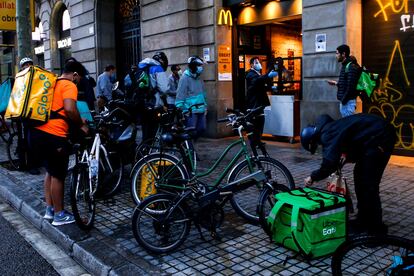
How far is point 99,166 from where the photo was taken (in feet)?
19.3

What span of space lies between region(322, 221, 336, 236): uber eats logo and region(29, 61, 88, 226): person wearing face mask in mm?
2910

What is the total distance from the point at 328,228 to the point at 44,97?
10.7 ft

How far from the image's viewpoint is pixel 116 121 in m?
6.56

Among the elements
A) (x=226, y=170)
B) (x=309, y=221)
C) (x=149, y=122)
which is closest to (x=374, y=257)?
(x=309, y=221)

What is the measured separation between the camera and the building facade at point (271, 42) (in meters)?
8.24

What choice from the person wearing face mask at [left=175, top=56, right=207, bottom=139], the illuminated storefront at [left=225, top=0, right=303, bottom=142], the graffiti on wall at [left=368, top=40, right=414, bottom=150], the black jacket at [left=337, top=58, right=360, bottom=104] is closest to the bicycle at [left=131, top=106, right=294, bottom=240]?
the person wearing face mask at [left=175, top=56, right=207, bottom=139]

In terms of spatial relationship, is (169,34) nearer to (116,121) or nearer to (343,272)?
(116,121)

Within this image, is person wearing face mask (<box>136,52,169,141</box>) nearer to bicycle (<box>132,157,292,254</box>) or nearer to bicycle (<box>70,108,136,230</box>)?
bicycle (<box>70,108,136,230</box>)

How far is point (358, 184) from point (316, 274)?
103 centimetres

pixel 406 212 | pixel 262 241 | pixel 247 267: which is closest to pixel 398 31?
pixel 406 212

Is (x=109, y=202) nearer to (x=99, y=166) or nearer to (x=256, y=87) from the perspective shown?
(x=99, y=166)

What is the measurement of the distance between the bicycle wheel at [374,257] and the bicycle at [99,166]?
2831 mm

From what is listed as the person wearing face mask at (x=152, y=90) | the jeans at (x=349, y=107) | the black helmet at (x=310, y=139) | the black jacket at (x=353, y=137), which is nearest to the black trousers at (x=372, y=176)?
the black jacket at (x=353, y=137)

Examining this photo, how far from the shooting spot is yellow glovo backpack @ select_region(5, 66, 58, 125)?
4762mm
